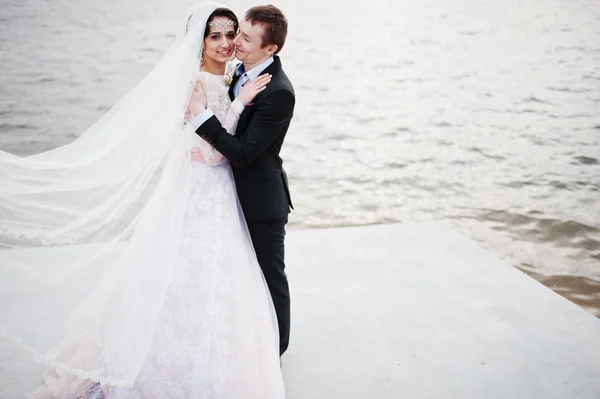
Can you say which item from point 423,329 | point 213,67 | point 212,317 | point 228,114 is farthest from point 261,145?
point 423,329

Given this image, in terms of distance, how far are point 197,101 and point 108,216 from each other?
572 mm

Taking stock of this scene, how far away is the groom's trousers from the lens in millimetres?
2469

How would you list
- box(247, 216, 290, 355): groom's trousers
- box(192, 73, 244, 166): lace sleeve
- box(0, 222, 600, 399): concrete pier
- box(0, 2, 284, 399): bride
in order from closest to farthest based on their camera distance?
box(0, 2, 284, 399): bride → box(192, 73, 244, 166): lace sleeve → box(247, 216, 290, 355): groom's trousers → box(0, 222, 600, 399): concrete pier

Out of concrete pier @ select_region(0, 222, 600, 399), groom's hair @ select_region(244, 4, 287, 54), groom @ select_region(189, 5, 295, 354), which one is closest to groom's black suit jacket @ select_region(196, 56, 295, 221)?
groom @ select_region(189, 5, 295, 354)

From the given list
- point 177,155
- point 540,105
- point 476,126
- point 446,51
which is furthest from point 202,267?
point 446,51

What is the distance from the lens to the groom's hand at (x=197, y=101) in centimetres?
228

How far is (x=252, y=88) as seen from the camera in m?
2.27

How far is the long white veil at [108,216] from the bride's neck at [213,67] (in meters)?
0.09

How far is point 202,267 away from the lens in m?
2.30

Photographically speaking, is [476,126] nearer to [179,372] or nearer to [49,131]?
[49,131]

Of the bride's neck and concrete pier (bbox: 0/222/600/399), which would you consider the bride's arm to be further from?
concrete pier (bbox: 0/222/600/399)

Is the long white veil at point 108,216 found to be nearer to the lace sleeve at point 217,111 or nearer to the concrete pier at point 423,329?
the lace sleeve at point 217,111

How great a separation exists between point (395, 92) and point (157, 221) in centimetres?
840

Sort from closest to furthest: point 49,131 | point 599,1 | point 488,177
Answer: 1. point 488,177
2. point 49,131
3. point 599,1
